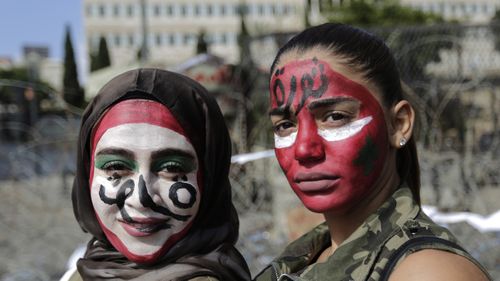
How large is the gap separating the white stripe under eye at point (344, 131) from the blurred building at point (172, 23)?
51852 millimetres

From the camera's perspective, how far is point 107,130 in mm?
1878

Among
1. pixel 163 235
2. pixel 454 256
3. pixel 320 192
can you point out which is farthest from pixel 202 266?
pixel 454 256

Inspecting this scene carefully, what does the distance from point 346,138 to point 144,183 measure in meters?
0.58

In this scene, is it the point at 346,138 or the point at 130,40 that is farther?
the point at 130,40

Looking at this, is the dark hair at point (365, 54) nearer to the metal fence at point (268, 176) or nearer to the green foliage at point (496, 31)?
the metal fence at point (268, 176)

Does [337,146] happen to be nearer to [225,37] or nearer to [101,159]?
[101,159]

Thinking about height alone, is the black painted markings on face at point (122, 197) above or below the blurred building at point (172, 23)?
above

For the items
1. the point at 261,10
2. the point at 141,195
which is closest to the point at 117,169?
the point at 141,195

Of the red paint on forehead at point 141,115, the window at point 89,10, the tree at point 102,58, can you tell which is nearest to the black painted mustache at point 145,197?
the red paint on forehead at point 141,115

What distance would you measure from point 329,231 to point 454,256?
570 mm

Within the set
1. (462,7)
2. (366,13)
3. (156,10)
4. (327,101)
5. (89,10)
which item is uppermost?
(327,101)

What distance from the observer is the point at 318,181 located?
64.0 inches

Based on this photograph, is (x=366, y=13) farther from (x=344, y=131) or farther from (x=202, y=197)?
(x=344, y=131)

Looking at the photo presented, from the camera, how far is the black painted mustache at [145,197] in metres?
1.81
